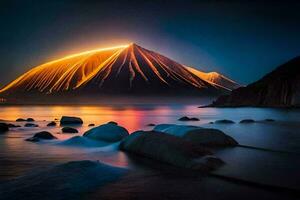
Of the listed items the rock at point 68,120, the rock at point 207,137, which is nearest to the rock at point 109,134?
the rock at point 207,137

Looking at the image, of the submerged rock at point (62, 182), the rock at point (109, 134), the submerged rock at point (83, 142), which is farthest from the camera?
the rock at point (109, 134)

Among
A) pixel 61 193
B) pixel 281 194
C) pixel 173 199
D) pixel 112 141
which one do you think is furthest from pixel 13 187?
pixel 112 141

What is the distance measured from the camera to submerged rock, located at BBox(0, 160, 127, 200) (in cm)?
1251

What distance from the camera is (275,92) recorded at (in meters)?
147

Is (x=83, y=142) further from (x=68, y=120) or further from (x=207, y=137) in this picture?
(x=68, y=120)

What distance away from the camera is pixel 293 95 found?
447 feet

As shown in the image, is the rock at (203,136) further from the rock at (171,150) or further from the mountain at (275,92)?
the mountain at (275,92)

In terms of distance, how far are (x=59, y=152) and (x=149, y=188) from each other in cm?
1072

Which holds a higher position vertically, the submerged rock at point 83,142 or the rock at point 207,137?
the rock at point 207,137

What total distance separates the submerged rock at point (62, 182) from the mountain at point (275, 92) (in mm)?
125494

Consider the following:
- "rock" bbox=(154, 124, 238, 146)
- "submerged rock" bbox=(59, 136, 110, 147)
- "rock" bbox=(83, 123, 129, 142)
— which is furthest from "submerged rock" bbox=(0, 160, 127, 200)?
"rock" bbox=(83, 123, 129, 142)

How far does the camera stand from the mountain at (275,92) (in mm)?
136750

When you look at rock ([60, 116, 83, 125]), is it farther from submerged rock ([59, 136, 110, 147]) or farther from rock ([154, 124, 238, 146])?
rock ([154, 124, 238, 146])

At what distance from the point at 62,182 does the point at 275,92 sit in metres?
142
